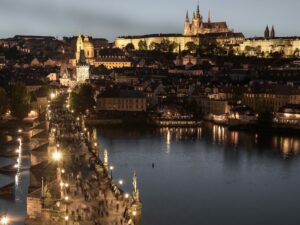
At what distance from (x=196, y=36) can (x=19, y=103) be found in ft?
97.3

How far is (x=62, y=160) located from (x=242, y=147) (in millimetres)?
7198

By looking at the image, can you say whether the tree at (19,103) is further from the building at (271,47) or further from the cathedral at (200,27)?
the cathedral at (200,27)

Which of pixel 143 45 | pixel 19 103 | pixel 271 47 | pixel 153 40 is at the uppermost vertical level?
pixel 153 40

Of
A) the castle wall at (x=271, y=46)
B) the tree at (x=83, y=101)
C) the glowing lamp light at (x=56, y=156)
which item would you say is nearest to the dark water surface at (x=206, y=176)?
the glowing lamp light at (x=56, y=156)

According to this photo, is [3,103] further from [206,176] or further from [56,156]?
[56,156]

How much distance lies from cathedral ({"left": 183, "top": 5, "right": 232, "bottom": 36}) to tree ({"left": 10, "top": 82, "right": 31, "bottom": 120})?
3256cm

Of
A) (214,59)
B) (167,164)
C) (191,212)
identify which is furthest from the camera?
(214,59)

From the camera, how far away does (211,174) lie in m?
12.8

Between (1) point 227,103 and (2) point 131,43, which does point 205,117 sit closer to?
(1) point 227,103

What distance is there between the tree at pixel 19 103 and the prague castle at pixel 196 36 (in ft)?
83.0

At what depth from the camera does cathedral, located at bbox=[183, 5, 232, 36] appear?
53062mm

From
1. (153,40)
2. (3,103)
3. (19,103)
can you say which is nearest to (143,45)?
(153,40)

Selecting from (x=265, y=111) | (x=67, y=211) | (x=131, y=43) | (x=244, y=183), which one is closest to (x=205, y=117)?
(x=265, y=111)

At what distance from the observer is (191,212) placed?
31.8 feet
